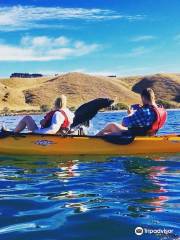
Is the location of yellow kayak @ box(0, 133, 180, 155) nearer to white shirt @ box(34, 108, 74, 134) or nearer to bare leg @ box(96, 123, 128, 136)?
white shirt @ box(34, 108, 74, 134)

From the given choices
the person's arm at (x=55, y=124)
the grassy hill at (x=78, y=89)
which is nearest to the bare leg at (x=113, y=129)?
the person's arm at (x=55, y=124)

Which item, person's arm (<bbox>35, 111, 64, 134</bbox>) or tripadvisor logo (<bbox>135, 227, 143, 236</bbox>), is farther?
person's arm (<bbox>35, 111, 64, 134</bbox>)

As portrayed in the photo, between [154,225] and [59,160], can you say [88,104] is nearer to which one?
[59,160]

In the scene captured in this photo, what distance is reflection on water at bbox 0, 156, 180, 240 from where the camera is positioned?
649 cm

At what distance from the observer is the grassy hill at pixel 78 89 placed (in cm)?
14125

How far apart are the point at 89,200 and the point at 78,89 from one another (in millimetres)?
148926

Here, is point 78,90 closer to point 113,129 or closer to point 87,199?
point 113,129

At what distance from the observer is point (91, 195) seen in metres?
8.32

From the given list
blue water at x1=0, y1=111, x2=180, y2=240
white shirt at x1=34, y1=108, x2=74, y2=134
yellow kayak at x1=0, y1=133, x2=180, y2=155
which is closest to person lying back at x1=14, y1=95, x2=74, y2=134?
white shirt at x1=34, y1=108, x2=74, y2=134

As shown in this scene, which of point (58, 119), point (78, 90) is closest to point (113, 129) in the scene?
point (58, 119)

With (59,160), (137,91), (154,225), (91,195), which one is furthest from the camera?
(137,91)

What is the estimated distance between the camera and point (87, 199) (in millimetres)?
8023

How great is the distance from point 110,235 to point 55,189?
2.79 metres

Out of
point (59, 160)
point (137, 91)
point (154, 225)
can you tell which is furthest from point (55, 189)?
point (137, 91)
